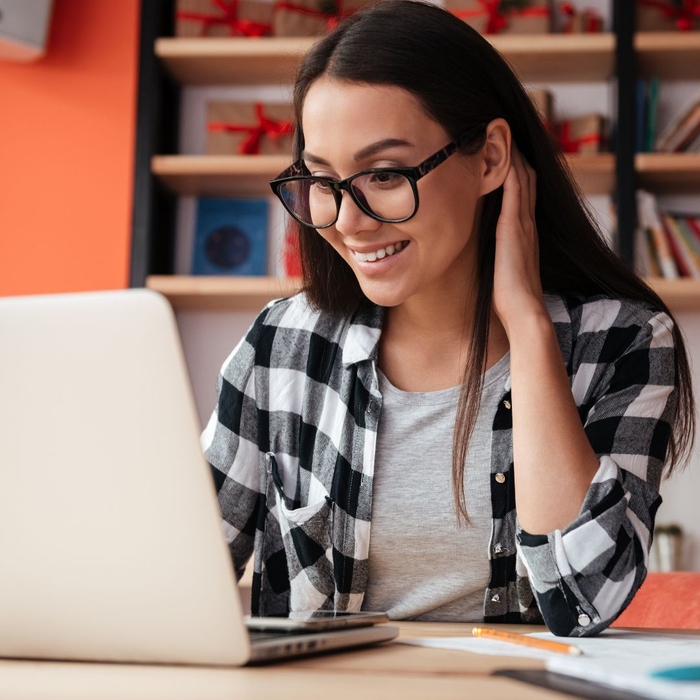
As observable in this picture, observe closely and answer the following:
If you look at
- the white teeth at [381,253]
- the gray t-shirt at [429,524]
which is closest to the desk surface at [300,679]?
the gray t-shirt at [429,524]

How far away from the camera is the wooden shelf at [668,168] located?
8.68ft

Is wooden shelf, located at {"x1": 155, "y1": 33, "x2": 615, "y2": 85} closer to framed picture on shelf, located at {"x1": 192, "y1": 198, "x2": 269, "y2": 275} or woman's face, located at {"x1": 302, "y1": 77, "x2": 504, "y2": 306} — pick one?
framed picture on shelf, located at {"x1": 192, "y1": 198, "x2": 269, "y2": 275}

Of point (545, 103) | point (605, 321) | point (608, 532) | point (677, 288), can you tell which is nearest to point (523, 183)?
point (605, 321)

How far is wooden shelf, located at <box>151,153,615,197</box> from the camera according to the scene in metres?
2.70

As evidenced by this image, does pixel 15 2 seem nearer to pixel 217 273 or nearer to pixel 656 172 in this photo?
pixel 217 273

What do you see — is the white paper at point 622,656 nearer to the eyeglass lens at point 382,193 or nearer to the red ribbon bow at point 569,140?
the eyeglass lens at point 382,193

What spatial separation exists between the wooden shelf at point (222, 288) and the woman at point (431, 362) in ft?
4.28

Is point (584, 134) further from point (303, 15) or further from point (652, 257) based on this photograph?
point (303, 15)

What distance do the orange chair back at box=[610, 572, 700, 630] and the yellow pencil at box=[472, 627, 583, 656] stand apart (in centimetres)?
65

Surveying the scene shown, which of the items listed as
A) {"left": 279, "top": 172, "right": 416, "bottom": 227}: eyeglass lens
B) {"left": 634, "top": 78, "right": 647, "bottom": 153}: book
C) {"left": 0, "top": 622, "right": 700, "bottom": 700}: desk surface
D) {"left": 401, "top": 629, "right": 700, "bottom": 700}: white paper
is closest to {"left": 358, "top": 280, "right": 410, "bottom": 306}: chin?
{"left": 279, "top": 172, "right": 416, "bottom": 227}: eyeglass lens

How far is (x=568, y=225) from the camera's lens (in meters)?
1.36

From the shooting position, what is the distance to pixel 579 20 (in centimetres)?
282

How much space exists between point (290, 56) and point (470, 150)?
5.61ft

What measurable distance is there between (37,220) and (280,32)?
3.20ft
